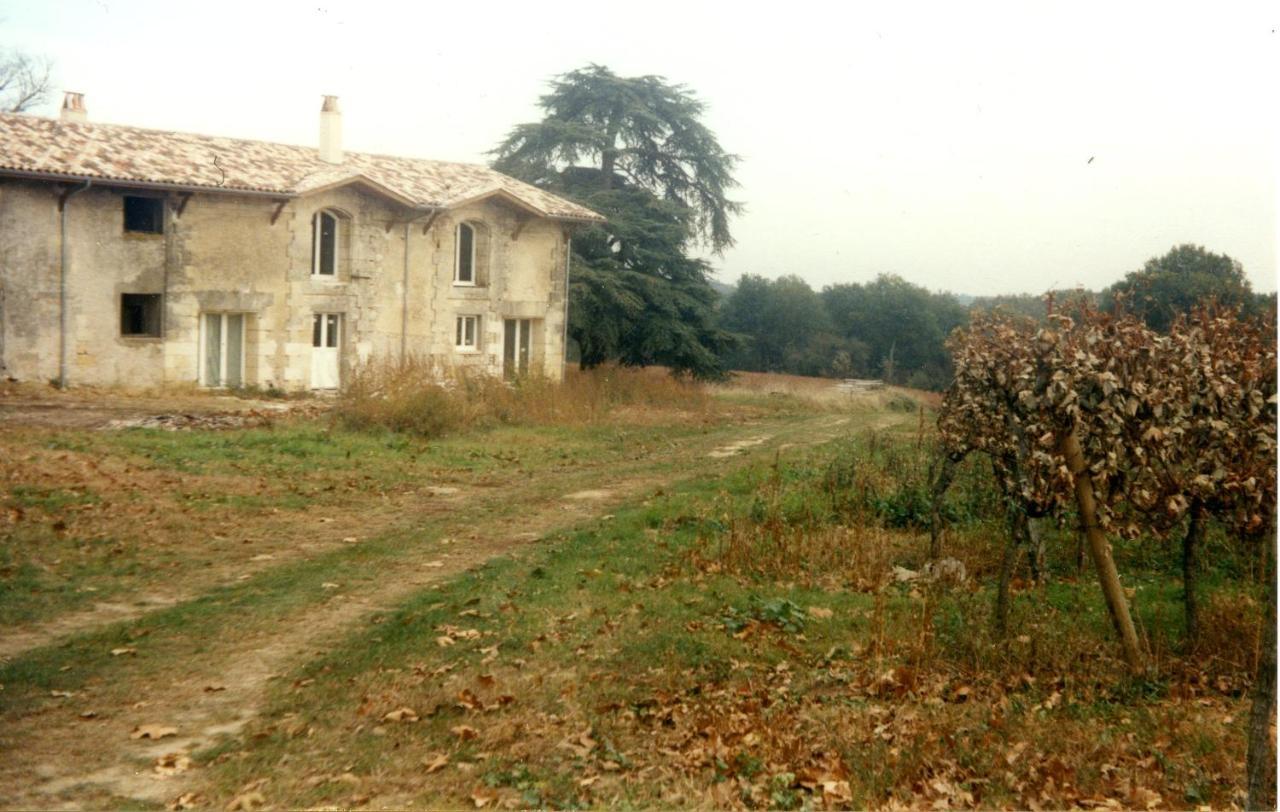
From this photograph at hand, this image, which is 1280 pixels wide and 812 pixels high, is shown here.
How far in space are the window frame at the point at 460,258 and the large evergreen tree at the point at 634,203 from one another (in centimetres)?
322

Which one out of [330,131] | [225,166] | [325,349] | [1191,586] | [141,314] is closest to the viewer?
[1191,586]

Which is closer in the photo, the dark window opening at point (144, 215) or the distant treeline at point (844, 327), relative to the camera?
the dark window opening at point (144, 215)

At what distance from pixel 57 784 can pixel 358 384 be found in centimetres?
1493

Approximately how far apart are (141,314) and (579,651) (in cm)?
2127

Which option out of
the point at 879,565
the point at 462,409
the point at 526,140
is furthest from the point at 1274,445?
the point at 526,140

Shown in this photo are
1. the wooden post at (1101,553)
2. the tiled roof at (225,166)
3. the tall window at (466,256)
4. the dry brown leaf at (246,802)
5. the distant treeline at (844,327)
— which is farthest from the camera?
the distant treeline at (844,327)

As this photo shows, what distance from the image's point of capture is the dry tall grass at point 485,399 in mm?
19672

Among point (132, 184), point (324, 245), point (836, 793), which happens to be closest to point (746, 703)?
point (836, 793)

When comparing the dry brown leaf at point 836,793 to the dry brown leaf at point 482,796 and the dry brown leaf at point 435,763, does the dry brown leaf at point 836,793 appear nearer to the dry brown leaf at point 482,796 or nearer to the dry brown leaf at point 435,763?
the dry brown leaf at point 482,796

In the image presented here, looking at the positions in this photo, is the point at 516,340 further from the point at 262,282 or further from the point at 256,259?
the point at 256,259

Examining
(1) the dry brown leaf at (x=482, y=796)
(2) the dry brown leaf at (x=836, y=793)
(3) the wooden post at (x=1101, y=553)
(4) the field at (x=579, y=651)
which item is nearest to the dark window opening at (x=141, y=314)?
(4) the field at (x=579, y=651)

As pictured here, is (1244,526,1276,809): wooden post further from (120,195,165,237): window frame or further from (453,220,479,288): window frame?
(453,220,479,288): window frame

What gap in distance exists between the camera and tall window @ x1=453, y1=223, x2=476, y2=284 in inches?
1204

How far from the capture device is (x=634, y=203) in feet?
108
